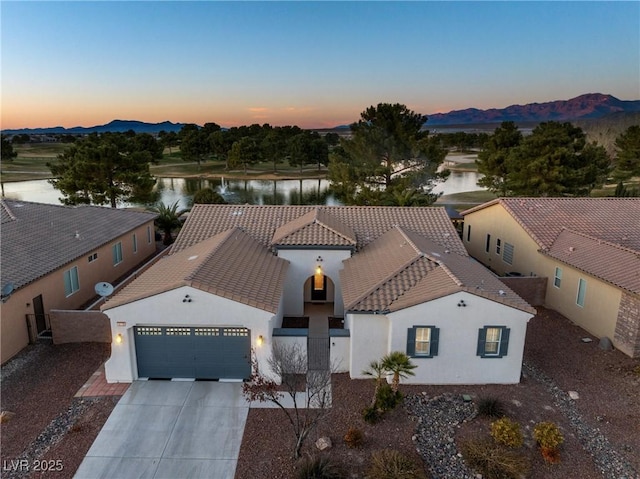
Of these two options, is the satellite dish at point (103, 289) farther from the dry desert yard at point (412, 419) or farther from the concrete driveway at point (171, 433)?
the concrete driveway at point (171, 433)

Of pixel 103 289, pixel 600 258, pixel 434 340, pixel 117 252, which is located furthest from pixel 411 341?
pixel 117 252

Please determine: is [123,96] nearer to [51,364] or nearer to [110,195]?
[110,195]

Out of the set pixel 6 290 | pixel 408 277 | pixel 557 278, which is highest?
pixel 408 277

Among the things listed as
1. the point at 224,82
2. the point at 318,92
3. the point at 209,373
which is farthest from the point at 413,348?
the point at 318,92

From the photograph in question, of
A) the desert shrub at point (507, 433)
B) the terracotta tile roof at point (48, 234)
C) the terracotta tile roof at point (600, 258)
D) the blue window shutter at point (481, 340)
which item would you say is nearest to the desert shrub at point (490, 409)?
the desert shrub at point (507, 433)

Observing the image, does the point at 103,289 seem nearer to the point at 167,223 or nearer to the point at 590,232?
the point at 167,223
